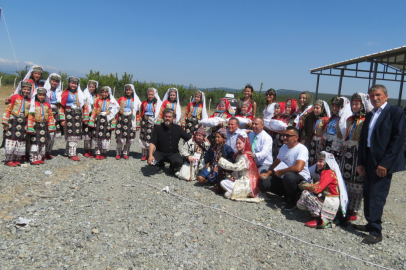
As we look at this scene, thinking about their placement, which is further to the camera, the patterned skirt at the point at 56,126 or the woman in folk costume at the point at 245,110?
the woman in folk costume at the point at 245,110

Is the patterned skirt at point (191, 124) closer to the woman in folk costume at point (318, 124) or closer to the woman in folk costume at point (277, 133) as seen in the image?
the woman in folk costume at point (277, 133)

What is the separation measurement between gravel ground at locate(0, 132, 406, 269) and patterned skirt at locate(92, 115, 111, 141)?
1439 mm

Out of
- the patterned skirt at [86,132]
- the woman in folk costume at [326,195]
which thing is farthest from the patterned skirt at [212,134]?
the patterned skirt at [86,132]

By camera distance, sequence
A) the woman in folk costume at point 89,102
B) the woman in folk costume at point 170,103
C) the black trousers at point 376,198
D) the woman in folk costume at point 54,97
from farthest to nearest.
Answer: the woman in folk costume at point 89,102 < the woman in folk costume at point 170,103 < the woman in folk costume at point 54,97 < the black trousers at point 376,198

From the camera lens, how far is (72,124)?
6.08m

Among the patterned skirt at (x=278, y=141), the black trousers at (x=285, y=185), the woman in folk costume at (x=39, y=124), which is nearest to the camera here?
the black trousers at (x=285, y=185)

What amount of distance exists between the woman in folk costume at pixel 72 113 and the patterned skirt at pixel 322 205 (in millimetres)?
4430

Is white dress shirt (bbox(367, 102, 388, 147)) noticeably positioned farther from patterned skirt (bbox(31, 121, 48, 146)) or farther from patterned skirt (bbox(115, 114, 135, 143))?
patterned skirt (bbox(31, 121, 48, 146))

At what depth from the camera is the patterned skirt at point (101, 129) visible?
20.5 ft

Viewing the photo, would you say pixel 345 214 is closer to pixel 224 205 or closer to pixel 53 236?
pixel 224 205

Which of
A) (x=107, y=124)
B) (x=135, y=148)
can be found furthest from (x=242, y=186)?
(x=135, y=148)

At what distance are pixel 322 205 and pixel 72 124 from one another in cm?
477

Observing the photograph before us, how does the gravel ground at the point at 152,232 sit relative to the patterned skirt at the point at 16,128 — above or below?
below

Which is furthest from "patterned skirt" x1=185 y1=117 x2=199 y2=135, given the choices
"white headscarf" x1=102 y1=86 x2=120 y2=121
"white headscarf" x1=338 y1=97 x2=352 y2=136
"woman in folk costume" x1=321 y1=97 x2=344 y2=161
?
"white headscarf" x1=338 y1=97 x2=352 y2=136
